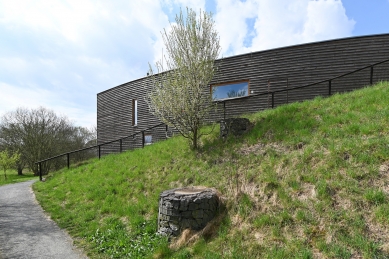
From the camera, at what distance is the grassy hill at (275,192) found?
3.45 metres

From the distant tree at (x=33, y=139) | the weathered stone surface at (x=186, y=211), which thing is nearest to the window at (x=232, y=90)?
the weathered stone surface at (x=186, y=211)

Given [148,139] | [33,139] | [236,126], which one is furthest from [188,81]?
[33,139]

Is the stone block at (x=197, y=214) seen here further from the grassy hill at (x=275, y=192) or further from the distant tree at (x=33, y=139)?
the distant tree at (x=33, y=139)

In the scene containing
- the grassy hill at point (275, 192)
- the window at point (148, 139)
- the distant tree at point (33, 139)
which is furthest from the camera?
the distant tree at point (33, 139)

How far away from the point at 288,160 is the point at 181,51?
5.12 m

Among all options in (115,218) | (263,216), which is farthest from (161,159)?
(263,216)

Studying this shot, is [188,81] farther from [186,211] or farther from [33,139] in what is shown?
[33,139]

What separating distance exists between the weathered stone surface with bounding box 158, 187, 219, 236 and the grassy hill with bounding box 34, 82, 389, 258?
0.80ft

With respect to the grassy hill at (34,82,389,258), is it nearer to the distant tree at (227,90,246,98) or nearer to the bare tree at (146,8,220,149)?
the bare tree at (146,8,220,149)

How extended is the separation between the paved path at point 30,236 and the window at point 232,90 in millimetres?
9027

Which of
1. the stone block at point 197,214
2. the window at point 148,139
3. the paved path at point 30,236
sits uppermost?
the window at point 148,139

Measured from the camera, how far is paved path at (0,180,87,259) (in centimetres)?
447

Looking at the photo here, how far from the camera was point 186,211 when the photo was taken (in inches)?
177

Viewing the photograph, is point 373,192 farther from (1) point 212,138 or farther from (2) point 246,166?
(1) point 212,138
